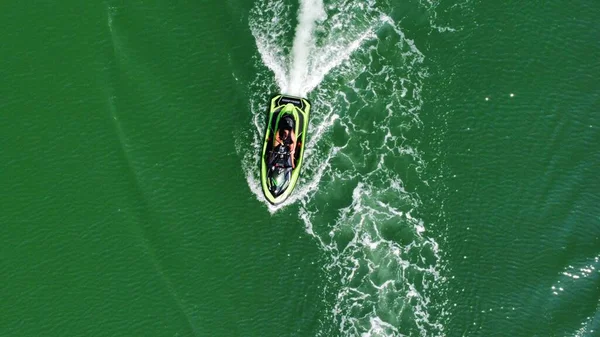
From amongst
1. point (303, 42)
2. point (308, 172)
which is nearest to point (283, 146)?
point (308, 172)

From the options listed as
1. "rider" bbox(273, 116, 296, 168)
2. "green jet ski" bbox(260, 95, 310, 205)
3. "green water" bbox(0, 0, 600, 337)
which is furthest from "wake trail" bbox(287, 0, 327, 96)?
"rider" bbox(273, 116, 296, 168)

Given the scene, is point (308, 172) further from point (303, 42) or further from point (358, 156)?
point (303, 42)

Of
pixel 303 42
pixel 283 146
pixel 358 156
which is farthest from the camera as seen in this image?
pixel 303 42

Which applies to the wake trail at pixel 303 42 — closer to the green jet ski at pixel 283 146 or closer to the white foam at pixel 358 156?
the white foam at pixel 358 156

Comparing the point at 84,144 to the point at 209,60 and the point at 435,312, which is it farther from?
the point at 435,312

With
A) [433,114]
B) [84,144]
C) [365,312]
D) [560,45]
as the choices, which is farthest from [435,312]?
[84,144]

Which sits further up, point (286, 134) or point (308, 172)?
point (286, 134)

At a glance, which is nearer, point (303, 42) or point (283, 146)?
point (283, 146)
